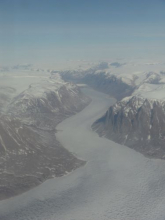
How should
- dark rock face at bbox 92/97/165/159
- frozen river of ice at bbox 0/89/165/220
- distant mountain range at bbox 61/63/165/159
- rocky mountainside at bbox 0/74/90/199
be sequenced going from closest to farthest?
1. frozen river of ice at bbox 0/89/165/220
2. rocky mountainside at bbox 0/74/90/199
3. distant mountain range at bbox 61/63/165/159
4. dark rock face at bbox 92/97/165/159

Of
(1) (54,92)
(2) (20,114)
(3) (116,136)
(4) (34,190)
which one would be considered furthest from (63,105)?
(4) (34,190)

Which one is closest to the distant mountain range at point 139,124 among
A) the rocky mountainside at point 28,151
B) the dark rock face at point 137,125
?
the dark rock face at point 137,125

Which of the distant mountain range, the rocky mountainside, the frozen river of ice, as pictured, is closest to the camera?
the frozen river of ice

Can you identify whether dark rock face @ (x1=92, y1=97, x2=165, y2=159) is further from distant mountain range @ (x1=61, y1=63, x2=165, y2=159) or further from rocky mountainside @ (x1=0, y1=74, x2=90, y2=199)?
rocky mountainside @ (x1=0, y1=74, x2=90, y2=199)

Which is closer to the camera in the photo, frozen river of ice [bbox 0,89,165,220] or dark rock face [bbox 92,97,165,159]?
frozen river of ice [bbox 0,89,165,220]

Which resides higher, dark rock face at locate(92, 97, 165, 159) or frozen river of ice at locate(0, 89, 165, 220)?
dark rock face at locate(92, 97, 165, 159)

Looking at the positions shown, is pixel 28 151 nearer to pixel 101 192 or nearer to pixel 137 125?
pixel 101 192

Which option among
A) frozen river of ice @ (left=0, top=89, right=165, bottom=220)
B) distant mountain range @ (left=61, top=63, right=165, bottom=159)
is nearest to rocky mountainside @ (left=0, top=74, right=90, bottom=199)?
frozen river of ice @ (left=0, top=89, right=165, bottom=220)

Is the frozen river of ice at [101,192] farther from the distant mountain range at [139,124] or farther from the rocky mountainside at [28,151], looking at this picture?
the distant mountain range at [139,124]

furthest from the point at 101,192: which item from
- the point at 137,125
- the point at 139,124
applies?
the point at 139,124
